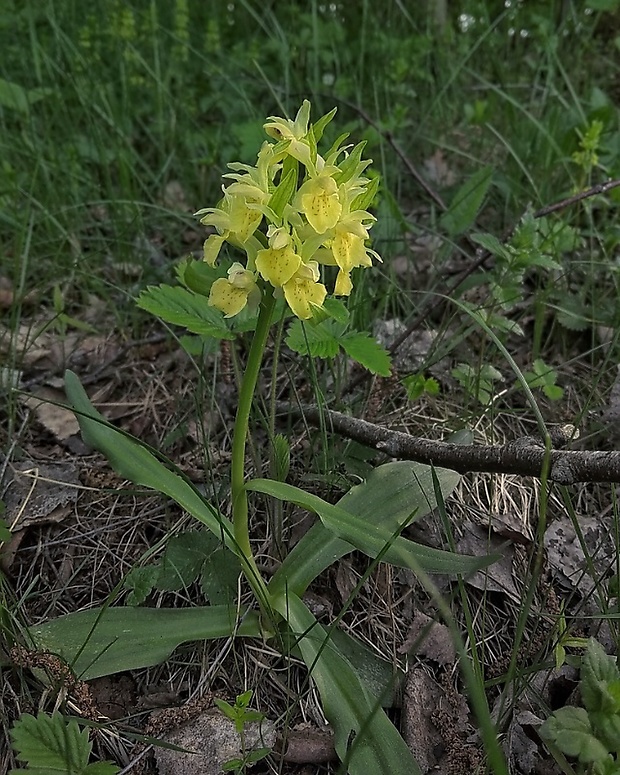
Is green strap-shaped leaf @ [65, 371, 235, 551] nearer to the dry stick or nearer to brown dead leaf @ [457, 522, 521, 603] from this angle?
the dry stick

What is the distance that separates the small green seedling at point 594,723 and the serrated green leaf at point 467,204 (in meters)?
1.52

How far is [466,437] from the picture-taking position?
1535mm

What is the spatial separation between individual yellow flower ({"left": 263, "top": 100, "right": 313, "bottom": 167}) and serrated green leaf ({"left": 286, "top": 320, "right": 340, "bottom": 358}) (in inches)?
18.0

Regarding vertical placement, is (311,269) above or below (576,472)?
above

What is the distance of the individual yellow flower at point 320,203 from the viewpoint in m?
1.14

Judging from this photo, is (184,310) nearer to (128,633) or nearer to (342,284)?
(342,284)

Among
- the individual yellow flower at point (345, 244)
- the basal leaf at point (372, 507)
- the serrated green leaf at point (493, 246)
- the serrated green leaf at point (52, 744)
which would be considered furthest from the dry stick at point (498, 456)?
the serrated green leaf at point (52, 744)

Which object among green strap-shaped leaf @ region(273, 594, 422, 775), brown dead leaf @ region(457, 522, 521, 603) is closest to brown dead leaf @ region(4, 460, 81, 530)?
green strap-shaped leaf @ region(273, 594, 422, 775)

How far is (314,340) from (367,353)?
0.14 metres

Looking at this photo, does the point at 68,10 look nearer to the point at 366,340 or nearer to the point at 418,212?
the point at 418,212

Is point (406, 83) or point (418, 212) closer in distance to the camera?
point (418, 212)

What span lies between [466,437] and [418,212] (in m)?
1.40

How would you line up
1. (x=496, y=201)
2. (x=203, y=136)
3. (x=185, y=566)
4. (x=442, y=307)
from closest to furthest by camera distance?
1. (x=185, y=566)
2. (x=442, y=307)
3. (x=496, y=201)
4. (x=203, y=136)

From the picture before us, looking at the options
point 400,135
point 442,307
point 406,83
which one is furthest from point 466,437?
point 406,83
